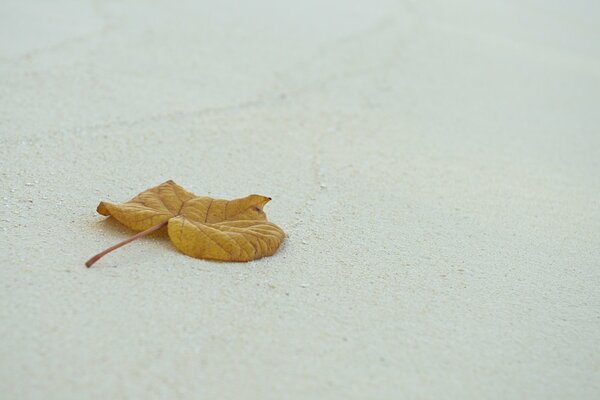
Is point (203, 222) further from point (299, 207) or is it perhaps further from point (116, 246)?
point (299, 207)

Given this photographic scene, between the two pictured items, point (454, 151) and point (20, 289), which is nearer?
point (20, 289)

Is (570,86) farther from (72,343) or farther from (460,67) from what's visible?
(72,343)

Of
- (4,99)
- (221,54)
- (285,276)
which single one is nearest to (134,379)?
(285,276)

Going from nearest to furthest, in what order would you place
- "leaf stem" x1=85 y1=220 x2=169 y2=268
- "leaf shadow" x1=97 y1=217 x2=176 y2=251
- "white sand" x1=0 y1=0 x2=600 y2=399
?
"white sand" x1=0 y1=0 x2=600 y2=399 → "leaf stem" x1=85 y1=220 x2=169 y2=268 → "leaf shadow" x1=97 y1=217 x2=176 y2=251

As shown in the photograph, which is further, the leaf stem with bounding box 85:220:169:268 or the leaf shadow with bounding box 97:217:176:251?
the leaf shadow with bounding box 97:217:176:251

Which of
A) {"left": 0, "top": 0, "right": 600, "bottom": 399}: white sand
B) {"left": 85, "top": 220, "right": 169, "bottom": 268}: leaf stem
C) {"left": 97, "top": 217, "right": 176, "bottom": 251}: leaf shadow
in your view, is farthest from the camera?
{"left": 97, "top": 217, "right": 176, "bottom": 251}: leaf shadow

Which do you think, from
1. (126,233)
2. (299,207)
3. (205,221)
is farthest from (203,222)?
(299,207)

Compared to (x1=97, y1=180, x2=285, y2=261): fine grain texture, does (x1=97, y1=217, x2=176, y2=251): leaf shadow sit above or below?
below
